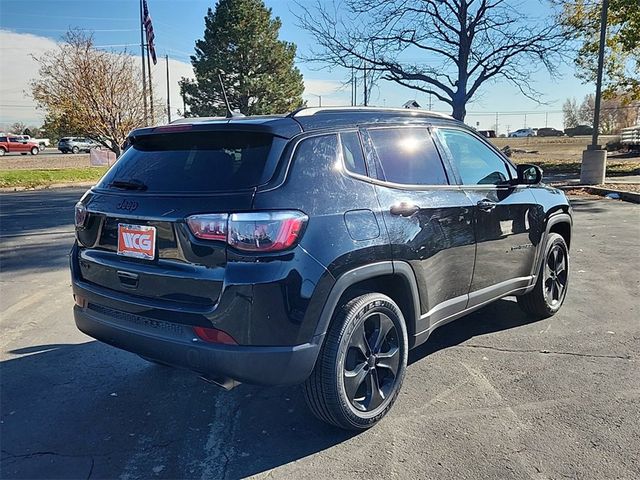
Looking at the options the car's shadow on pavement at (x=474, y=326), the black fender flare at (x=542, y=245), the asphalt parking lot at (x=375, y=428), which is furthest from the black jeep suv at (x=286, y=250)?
the black fender flare at (x=542, y=245)

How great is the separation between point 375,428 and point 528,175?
2.65 m

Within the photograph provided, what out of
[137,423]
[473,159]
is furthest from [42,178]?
[473,159]

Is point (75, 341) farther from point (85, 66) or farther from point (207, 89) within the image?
point (207, 89)

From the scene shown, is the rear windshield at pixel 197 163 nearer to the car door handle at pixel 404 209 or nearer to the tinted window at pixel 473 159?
the car door handle at pixel 404 209

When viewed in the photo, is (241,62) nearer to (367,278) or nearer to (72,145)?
(72,145)

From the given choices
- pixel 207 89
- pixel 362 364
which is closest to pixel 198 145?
pixel 362 364

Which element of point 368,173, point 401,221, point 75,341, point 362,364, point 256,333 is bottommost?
point 75,341

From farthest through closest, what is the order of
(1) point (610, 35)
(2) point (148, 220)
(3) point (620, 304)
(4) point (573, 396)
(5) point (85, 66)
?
(5) point (85, 66)
(1) point (610, 35)
(3) point (620, 304)
(4) point (573, 396)
(2) point (148, 220)

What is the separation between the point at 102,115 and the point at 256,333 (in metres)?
22.8

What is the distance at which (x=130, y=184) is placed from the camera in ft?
9.83

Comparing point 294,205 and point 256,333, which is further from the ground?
point 294,205

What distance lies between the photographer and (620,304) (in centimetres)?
516

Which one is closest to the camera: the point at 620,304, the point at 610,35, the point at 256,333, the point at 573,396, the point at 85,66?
the point at 256,333

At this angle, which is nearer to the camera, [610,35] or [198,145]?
[198,145]
